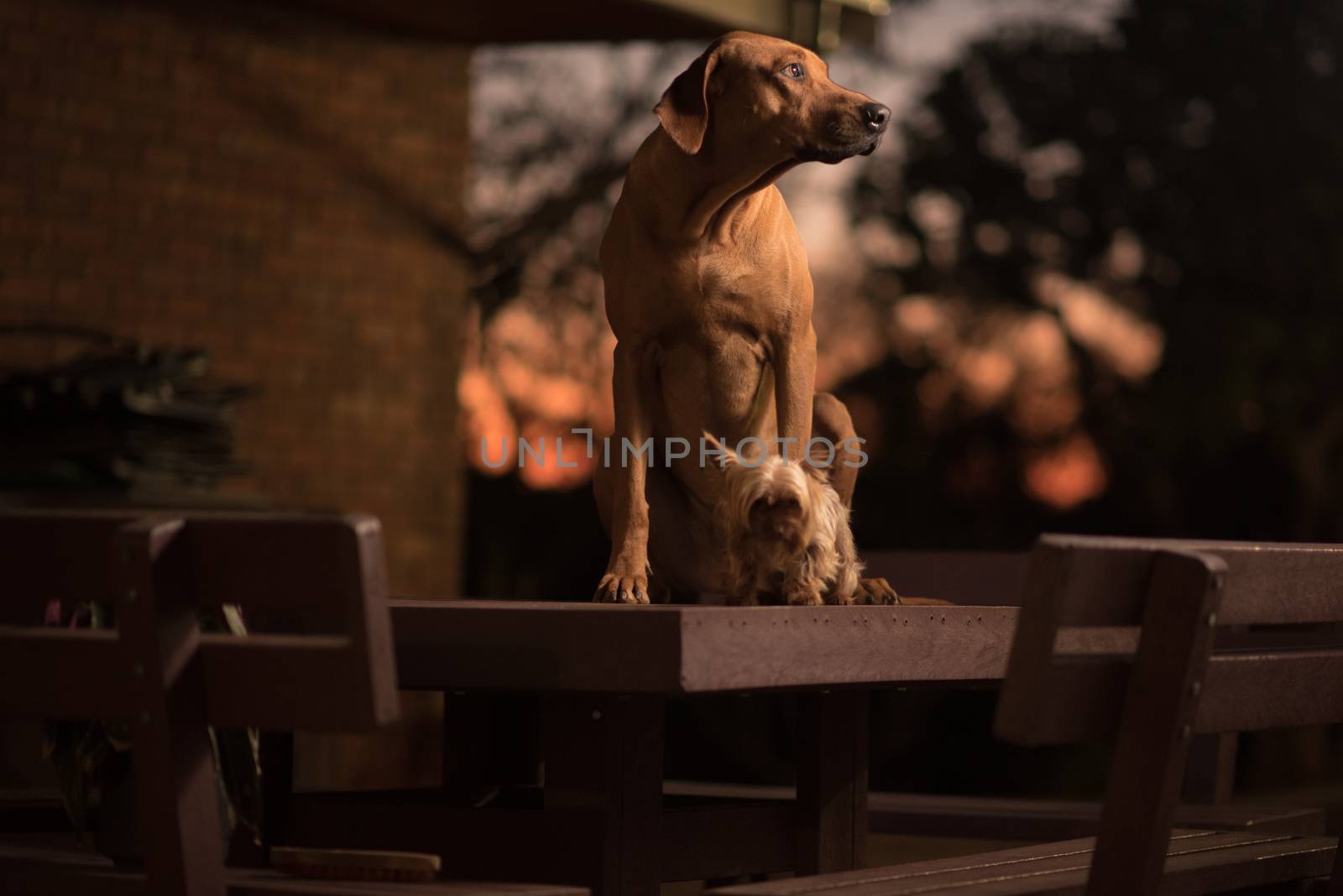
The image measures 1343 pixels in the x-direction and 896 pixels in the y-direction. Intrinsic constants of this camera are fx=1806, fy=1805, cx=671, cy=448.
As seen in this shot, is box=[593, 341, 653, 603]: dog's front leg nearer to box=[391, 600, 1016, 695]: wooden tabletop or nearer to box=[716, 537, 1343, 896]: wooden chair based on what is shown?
box=[391, 600, 1016, 695]: wooden tabletop

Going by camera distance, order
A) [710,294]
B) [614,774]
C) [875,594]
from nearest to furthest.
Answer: [614,774] → [875,594] → [710,294]

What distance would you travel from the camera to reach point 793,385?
289 centimetres

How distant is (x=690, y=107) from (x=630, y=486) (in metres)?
0.60

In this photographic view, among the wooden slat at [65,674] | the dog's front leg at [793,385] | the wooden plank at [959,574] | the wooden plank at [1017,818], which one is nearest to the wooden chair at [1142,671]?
the wooden slat at [65,674]

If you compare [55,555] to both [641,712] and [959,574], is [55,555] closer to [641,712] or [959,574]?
[641,712]

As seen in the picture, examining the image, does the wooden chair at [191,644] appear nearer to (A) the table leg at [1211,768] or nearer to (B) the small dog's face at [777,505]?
(B) the small dog's face at [777,505]

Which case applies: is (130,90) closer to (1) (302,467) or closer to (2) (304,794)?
(1) (302,467)

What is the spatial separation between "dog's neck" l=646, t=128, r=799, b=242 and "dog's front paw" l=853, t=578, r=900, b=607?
606mm

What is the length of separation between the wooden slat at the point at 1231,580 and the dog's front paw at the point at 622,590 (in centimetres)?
92

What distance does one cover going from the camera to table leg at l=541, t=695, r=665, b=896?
235 centimetres

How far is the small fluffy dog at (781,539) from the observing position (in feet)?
8.07

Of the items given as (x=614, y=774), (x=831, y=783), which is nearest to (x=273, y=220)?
(x=831, y=783)

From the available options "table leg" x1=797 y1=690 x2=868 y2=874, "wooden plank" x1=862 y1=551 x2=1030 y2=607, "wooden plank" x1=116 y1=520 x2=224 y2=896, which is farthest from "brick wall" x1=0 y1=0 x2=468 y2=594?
"wooden plank" x1=116 y1=520 x2=224 y2=896

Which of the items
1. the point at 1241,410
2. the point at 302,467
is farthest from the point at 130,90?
the point at 1241,410
